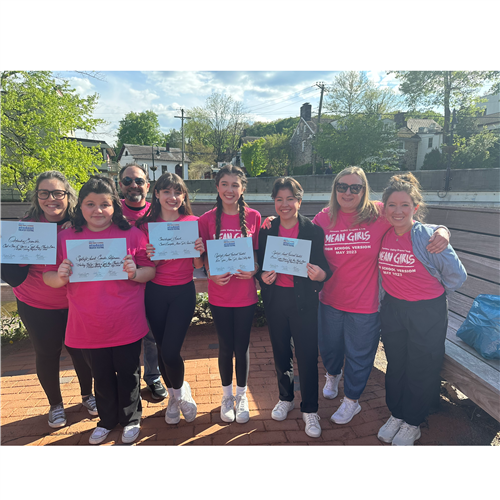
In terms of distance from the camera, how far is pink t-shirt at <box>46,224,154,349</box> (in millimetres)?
2424

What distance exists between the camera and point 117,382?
2654 mm

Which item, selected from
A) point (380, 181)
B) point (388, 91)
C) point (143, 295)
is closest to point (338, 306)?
point (143, 295)

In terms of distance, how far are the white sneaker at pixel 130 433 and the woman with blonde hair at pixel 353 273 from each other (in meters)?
1.84

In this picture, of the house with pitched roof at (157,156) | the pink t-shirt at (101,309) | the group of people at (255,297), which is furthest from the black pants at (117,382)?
the house with pitched roof at (157,156)

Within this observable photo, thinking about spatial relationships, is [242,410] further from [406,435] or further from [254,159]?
[254,159]

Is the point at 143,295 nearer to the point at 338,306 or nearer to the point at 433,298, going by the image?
the point at 338,306

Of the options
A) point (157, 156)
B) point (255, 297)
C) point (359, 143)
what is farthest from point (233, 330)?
point (157, 156)

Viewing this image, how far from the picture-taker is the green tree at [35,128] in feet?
28.3

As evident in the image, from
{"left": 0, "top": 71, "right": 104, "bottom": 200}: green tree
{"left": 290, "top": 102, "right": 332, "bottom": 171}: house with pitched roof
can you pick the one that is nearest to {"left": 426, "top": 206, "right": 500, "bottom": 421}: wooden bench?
{"left": 0, "top": 71, "right": 104, "bottom": 200}: green tree

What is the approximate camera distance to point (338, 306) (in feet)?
9.18

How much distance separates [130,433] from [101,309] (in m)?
1.16

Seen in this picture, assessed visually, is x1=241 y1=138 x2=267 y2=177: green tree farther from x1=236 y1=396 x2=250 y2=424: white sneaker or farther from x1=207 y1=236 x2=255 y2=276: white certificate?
x1=236 y1=396 x2=250 y2=424: white sneaker

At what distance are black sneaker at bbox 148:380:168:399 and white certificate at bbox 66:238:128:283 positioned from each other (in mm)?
1585

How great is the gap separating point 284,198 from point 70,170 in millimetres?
9366
